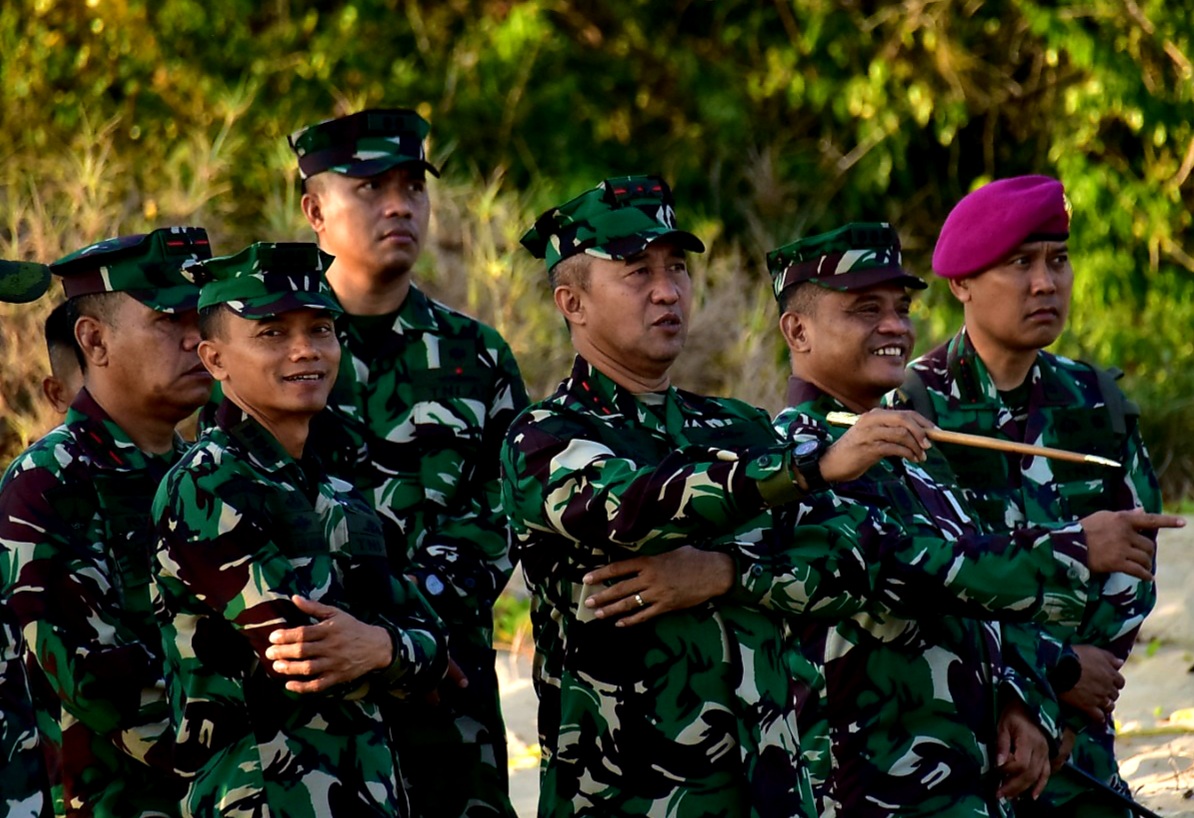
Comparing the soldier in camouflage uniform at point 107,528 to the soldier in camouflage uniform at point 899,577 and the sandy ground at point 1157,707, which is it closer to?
the soldier in camouflage uniform at point 899,577

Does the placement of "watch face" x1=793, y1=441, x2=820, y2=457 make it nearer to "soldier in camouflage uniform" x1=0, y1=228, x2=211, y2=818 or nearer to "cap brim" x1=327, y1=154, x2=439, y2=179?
"soldier in camouflage uniform" x1=0, y1=228, x2=211, y2=818

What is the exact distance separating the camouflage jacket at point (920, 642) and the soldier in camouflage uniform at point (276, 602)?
0.94 metres

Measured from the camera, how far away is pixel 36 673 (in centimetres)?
440

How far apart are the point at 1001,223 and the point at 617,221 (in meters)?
1.50

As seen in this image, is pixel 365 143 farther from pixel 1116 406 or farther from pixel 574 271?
pixel 1116 406

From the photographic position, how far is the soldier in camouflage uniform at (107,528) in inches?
169

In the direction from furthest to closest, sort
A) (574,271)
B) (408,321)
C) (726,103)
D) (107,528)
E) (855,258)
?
1. (726,103)
2. (408,321)
3. (855,258)
4. (107,528)
5. (574,271)

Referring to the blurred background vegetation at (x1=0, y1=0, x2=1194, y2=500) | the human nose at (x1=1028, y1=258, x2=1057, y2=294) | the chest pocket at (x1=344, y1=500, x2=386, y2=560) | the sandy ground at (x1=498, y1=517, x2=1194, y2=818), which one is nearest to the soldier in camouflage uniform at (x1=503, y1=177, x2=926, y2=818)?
the chest pocket at (x1=344, y1=500, x2=386, y2=560)

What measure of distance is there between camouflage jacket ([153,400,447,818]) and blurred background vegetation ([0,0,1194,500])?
882 centimetres

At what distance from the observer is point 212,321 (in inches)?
165

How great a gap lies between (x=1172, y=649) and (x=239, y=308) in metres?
5.96

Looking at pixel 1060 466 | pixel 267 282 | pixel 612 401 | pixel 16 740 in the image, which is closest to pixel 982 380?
pixel 1060 466

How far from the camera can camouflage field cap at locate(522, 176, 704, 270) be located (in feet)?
13.9

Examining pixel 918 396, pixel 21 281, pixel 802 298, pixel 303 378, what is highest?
pixel 21 281
